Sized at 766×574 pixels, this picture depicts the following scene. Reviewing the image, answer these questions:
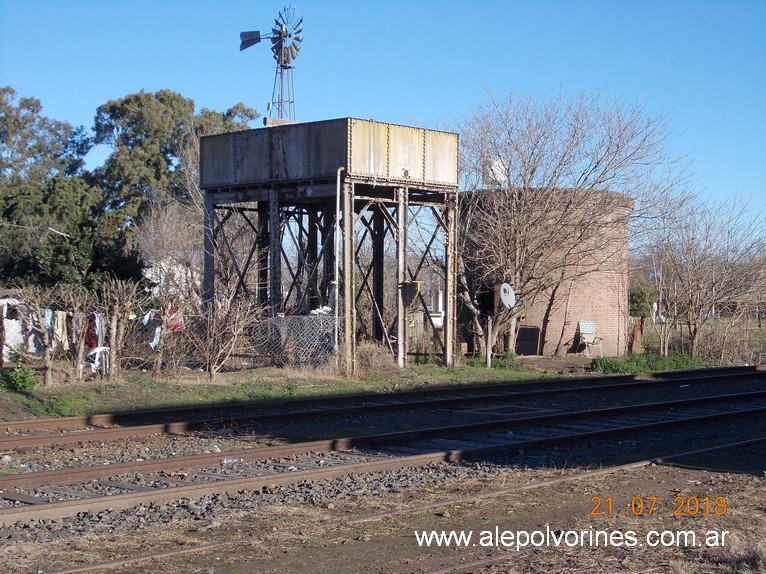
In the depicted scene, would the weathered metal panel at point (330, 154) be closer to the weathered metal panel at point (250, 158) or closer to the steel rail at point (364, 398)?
the weathered metal panel at point (250, 158)

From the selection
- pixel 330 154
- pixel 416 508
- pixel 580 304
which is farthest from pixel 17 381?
pixel 580 304

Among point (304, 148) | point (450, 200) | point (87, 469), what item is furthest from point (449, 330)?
point (87, 469)

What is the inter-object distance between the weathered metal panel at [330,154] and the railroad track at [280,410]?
7081mm

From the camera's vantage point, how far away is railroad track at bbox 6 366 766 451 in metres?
13.7

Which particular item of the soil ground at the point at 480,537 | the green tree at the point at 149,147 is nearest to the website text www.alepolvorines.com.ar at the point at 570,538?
the soil ground at the point at 480,537

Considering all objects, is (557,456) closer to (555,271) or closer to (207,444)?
(207,444)

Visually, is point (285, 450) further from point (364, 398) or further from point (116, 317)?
point (116, 317)

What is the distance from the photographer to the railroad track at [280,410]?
1372 cm

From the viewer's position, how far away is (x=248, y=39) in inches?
1350

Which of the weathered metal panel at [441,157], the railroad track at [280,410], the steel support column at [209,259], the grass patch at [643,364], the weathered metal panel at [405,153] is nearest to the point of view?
the railroad track at [280,410]

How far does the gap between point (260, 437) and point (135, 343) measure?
854cm

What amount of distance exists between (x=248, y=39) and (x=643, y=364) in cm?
1937

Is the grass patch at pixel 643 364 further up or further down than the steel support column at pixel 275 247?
further down

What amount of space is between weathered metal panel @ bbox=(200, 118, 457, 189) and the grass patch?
780 cm
